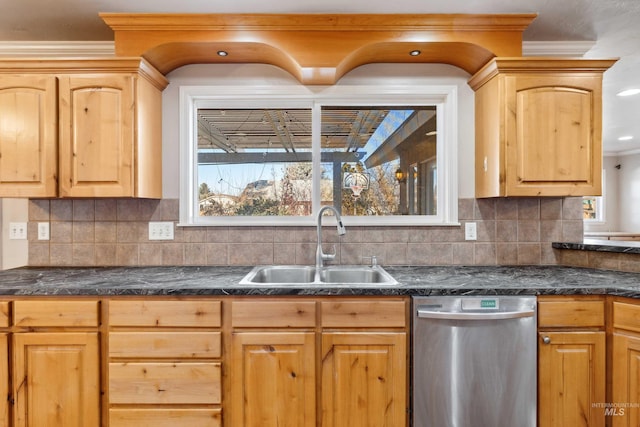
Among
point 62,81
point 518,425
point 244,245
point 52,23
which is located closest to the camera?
point 518,425

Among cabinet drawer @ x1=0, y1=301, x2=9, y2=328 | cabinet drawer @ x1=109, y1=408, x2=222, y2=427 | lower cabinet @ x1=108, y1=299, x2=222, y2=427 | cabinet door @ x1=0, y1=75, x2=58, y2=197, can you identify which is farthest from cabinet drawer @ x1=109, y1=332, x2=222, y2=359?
cabinet door @ x1=0, y1=75, x2=58, y2=197

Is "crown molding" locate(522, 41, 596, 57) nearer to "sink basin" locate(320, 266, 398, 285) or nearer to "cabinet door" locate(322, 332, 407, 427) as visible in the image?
"sink basin" locate(320, 266, 398, 285)

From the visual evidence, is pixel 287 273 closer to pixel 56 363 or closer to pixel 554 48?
pixel 56 363

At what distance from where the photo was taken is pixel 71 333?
164 cm

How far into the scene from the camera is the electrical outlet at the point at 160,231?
2.27m

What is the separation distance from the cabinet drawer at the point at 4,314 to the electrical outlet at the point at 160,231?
79 centimetres

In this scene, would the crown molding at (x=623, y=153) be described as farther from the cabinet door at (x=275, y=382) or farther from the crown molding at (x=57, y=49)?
the crown molding at (x=57, y=49)

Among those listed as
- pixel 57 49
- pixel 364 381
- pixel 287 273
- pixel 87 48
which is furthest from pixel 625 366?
pixel 57 49

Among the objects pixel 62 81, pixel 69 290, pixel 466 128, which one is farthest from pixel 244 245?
pixel 466 128

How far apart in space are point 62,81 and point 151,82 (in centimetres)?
46

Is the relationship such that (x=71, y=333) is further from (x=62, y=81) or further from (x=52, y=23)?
(x=52, y=23)

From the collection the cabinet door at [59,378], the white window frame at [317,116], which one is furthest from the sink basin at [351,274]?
the cabinet door at [59,378]

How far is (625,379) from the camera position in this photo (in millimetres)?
1594

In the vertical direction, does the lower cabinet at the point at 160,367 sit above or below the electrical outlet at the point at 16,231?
below
